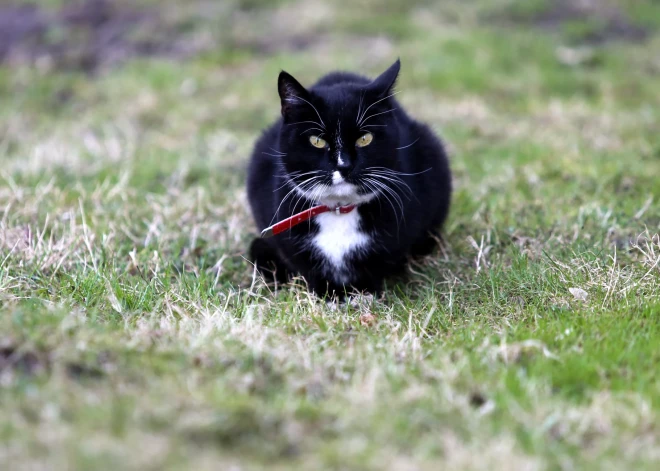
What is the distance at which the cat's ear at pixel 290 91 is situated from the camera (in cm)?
309

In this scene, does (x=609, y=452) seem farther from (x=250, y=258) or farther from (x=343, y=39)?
(x=343, y=39)

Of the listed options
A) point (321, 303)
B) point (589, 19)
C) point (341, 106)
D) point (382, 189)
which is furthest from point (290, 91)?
point (589, 19)

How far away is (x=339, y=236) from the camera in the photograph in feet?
11.0

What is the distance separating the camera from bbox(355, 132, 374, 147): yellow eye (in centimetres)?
317

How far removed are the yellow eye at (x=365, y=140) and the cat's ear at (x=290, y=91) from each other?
0.29m

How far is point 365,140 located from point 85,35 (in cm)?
619

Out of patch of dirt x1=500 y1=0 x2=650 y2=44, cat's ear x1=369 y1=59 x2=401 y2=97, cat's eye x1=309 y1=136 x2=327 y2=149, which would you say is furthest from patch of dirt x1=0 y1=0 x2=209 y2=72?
cat's eye x1=309 y1=136 x2=327 y2=149

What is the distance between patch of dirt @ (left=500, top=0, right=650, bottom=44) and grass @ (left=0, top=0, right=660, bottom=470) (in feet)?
4.17

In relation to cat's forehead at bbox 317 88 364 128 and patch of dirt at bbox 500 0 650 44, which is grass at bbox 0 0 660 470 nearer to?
cat's forehead at bbox 317 88 364 128

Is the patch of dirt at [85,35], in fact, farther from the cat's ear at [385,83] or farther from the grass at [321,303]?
the cat's ear at [385,83]

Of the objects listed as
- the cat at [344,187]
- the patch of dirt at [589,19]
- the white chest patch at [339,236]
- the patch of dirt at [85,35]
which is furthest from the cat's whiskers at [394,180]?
the patch of dirt at [589,19]

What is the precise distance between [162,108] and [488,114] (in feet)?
9.63

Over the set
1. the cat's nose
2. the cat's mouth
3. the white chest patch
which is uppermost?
the cat's nose

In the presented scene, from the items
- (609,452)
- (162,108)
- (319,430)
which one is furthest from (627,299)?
(162,108)
